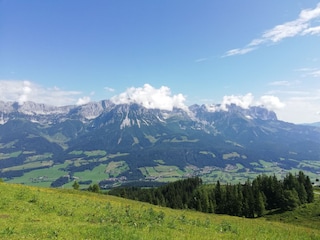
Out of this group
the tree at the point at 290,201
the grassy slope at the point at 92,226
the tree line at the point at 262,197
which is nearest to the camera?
the grassy slope at the point at 92,226

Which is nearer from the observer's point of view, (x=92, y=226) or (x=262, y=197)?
(x=92, y=226)

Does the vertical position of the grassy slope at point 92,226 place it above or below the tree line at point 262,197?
above

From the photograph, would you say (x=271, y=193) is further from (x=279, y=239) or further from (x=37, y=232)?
(x=37, y=232)

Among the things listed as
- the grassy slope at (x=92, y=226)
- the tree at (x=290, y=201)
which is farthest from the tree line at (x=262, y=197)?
the grassy slope at (x=92, y=226)

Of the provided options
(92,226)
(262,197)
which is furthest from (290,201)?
(92,226)

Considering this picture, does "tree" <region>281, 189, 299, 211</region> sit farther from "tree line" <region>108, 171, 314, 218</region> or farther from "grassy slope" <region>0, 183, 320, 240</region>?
"grassy slope" <region>0, 183, 320, 240</region>

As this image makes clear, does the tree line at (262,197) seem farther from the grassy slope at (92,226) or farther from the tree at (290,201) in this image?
the grassy slope at (92,226)

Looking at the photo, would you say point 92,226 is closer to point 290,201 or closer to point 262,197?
point 290,201

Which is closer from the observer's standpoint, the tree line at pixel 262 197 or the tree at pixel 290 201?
the tree at pixel 290 201

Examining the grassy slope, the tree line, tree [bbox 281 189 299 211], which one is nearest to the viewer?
the grassy slope

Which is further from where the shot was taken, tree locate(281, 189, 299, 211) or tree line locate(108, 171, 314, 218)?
tree line locate(108, 171, 314, 218)

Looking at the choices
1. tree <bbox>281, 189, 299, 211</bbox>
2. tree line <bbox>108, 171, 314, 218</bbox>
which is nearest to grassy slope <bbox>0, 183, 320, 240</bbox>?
tree <bbox>281, 189, 299, 211</bbox>

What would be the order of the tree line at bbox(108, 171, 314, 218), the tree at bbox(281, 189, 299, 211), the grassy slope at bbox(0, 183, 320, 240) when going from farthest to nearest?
the tree line at bbox(108, 171, 314, 218)
the tree at bbox(281, 189, 299, 211)
the grassy slope at bbox(0, 183, 320, 240)

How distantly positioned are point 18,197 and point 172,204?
119365 mm
